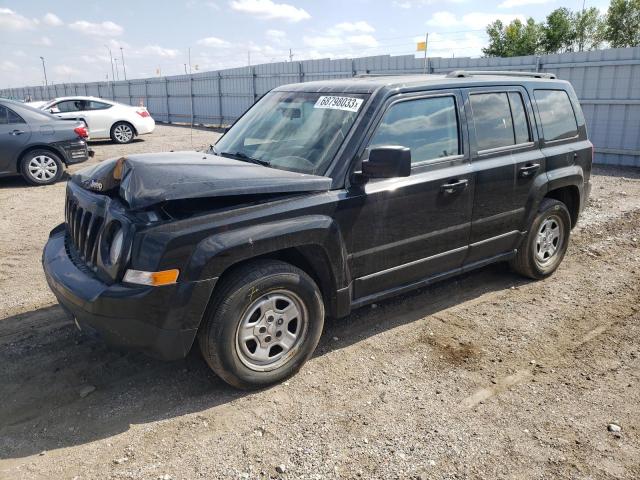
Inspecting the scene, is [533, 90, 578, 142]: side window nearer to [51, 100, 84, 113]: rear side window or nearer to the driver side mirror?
the driver side mirror

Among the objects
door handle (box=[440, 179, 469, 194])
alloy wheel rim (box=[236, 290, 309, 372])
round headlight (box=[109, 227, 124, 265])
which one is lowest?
alloy wheel rim (box=[236, 290, 309, 372])

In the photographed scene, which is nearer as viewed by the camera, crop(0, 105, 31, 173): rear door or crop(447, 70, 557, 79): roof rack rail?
crop(447, 70, 557, 79): roof rack rail

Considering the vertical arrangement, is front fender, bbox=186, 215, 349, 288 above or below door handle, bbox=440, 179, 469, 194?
below

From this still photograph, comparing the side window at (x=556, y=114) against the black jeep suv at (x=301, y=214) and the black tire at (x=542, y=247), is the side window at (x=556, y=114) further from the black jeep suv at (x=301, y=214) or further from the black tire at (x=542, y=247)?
the black tire at (x=542, y=247)

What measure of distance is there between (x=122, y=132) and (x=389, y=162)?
15.7 m

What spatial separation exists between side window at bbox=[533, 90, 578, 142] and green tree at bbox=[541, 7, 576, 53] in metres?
49.1

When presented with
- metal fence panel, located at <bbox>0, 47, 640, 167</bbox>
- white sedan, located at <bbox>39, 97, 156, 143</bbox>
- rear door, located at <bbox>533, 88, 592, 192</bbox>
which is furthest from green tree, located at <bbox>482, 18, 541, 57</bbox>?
rear door, located at <bbox>533, 88, 592, 192</bbox>

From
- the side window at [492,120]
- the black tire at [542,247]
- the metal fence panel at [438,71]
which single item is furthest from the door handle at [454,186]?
the metal fence panel at [438,71]

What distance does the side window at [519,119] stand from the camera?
4.76 metres

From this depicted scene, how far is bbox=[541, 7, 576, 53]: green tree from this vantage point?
48.4 metres

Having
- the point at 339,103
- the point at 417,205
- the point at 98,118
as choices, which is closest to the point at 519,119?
the point at 417,205

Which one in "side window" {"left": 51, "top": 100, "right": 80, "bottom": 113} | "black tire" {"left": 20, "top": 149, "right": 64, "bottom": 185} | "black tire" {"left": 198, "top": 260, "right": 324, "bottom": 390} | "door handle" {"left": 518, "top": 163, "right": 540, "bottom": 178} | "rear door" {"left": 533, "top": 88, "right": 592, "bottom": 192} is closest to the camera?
"black tire" {"left": 198, "top": 260, "right": 324, "bottom": 390}

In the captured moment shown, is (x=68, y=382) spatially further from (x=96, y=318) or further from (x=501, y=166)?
(x=501, y=166)

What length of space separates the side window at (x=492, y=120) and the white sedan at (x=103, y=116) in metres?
14.6
